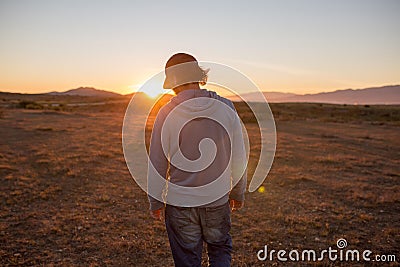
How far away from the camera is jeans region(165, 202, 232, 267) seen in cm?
244

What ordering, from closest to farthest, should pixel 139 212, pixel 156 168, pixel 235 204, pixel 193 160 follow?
1. pixel 193 160
2. pixel 156 168
3. pixel 235 204
4. pixel 139 212

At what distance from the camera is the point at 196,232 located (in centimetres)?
247

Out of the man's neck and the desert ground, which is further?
the desert ground

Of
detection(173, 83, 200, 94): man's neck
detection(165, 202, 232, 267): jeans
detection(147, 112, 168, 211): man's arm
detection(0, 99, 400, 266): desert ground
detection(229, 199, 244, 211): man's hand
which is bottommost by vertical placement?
detection(0, 99, 400, 266): desert ground

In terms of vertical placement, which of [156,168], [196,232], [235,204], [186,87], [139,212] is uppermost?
[186,87]

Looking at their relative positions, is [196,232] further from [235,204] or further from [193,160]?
[193,160]

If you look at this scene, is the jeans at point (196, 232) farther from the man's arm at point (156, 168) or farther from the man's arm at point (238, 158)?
the man's arm at point (238, 158)

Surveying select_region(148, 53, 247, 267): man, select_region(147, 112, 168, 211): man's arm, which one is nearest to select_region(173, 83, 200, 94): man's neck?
select_region(148, 53, 247, 267): man

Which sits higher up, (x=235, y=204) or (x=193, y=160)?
(x=193, y=160)

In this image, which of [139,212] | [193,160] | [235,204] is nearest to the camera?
[193,160]

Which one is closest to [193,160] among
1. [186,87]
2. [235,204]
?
[186,87]

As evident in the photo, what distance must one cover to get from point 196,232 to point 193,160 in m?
0.61

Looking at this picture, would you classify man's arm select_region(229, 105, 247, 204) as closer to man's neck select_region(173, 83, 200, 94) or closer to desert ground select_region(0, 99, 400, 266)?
man's neck select_region(173, 83, 200, 94)

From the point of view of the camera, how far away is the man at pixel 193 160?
2268 millimetres
